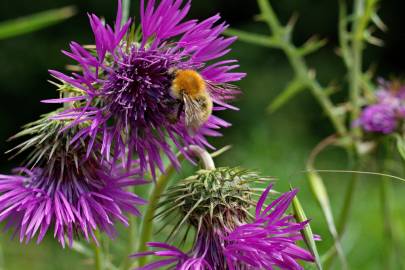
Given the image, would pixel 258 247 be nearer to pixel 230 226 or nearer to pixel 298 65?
pixel 230 226

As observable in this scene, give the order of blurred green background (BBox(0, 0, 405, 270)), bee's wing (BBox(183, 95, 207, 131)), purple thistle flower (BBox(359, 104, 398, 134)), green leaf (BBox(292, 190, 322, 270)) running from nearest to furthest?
green leaf (BBox(292, 190, 322, 270)), bee's wing (BBox(183, 95, 207, 131)), purple thistle flower (BBox(359, 104, 398, 134)), blurred green background (BBox(0, 0, 405, 270))

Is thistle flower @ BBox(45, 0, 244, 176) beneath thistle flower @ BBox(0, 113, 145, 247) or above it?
above

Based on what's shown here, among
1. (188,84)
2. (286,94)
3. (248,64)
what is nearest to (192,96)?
(188,84)

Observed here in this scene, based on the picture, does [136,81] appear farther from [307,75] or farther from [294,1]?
[294,1]

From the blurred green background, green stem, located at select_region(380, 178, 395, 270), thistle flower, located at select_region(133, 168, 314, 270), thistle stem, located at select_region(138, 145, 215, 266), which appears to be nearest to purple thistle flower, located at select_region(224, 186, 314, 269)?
thistle flower, located at select_region(133, 168, 314, 270)

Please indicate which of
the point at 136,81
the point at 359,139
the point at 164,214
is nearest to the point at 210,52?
the point at 136,81

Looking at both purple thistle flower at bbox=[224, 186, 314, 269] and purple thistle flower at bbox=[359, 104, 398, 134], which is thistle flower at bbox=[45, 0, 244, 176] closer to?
purple thistle flower at bbox=[224, 186, 314, 269]
